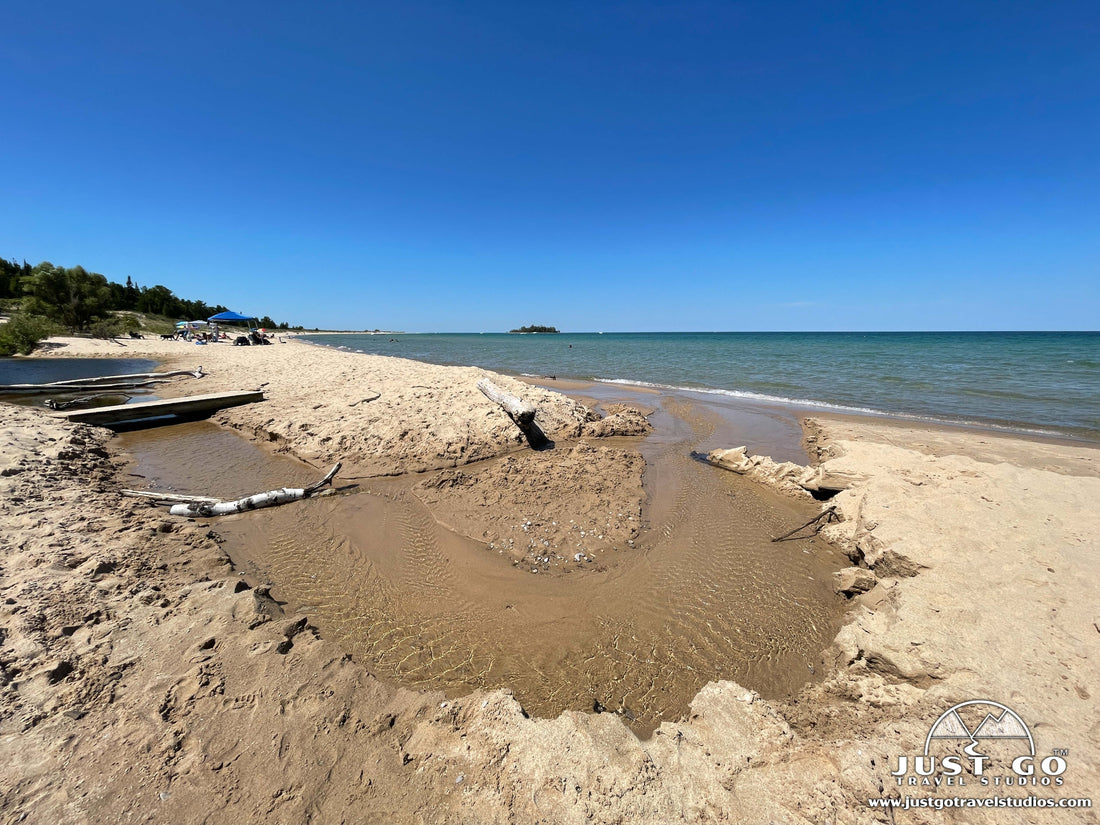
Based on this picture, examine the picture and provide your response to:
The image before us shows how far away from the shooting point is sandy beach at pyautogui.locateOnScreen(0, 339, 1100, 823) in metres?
2.08

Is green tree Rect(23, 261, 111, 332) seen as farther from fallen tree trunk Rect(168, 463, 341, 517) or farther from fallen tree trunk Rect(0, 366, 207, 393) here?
fallen tree trunk Rect(168, 463, 341, 517)

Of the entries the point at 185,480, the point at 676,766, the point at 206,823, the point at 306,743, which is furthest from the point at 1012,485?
the point at 185,480

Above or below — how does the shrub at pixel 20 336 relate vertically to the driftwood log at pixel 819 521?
above

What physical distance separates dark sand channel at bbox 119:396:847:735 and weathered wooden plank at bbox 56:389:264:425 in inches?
180

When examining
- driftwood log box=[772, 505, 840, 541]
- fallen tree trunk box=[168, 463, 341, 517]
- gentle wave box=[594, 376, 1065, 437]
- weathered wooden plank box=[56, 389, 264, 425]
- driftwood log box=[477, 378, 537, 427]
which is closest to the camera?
fallen tree trunk box=[168, 463, 341, 517]

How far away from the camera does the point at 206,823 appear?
6.31 ft

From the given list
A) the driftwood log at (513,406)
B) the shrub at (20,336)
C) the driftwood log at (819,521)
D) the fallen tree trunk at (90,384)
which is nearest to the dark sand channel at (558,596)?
the driftwood log at (819,521)

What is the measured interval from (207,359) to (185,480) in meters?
22.3

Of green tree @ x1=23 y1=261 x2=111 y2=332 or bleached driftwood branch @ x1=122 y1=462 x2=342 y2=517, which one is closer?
bleached driftwood branch @ x1=122 y1=462 x2=342 y2=517

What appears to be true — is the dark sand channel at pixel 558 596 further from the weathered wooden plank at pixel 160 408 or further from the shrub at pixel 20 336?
the shrub at pixel 20 336

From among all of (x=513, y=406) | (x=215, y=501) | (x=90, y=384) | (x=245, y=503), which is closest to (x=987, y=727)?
(x=513, y=406)

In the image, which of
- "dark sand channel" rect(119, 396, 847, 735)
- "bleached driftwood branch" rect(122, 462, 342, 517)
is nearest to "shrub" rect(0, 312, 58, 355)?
"dark sand channel" rect(119, 396, 847, 735)

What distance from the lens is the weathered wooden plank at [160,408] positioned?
9.46m

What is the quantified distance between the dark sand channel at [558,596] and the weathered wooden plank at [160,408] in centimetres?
457
